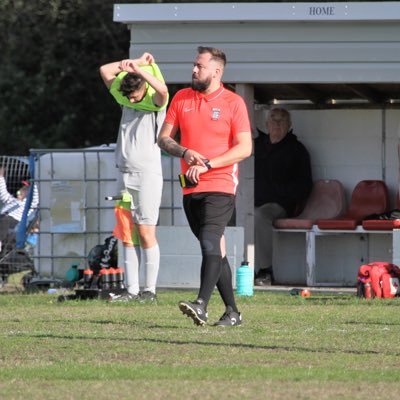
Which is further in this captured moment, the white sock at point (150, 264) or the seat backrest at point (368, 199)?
the seat backrest at point (368, 199)

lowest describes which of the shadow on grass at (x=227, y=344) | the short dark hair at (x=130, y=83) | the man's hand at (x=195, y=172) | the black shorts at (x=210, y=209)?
the shadow on grass at (x=227, y=344)

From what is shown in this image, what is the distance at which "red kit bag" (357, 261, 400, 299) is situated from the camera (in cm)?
1314

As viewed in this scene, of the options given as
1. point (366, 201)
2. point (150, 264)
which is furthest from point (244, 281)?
point (366, 201)

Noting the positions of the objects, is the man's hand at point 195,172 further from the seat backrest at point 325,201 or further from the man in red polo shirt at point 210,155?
the seat backrest at point 325,201

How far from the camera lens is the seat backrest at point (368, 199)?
16.0 m

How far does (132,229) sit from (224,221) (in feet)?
10.2

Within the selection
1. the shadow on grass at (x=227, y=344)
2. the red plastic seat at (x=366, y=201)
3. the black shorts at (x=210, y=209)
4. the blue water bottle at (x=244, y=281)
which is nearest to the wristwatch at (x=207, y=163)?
the black shorts at (x=210, y=209)

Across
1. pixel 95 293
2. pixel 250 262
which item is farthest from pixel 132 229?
pixel 250 262

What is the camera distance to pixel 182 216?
15.6 metres

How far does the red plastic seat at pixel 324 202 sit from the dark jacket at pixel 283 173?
138mm

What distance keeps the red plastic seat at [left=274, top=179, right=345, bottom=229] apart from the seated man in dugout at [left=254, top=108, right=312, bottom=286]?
0.56ft

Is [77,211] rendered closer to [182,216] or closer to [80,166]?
[80,166]

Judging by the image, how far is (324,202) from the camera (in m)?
16.5

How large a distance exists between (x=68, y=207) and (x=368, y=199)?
3723 mm
